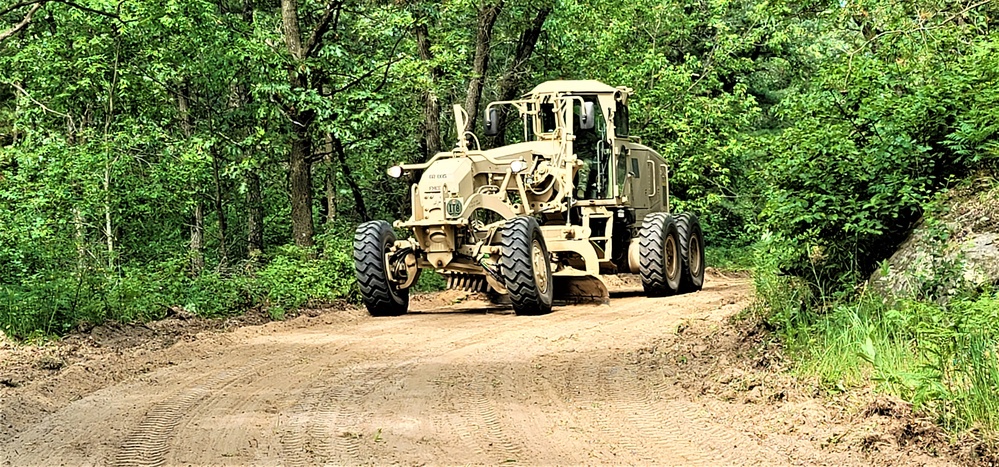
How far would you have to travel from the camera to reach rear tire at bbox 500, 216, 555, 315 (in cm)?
1355

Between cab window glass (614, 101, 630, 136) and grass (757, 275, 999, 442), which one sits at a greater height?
cab window glass (614, 101, 630, 136)

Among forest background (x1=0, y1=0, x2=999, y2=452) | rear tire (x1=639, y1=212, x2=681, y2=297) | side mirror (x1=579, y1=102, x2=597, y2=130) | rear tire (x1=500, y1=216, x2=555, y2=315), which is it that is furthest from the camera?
rear tire (x1=639, y1=212, x2=681, y2=297)

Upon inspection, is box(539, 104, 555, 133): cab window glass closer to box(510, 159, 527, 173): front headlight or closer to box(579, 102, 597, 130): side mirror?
box(579, 102, 597, 130): side mirror

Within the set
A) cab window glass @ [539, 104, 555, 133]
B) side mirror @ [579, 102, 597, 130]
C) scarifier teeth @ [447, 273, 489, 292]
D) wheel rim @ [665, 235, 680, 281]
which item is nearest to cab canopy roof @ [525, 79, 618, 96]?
cab window glass @ [539, 104, 555, 133]

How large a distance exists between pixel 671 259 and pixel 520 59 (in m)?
7.90

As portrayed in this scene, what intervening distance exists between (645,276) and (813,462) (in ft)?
35.3

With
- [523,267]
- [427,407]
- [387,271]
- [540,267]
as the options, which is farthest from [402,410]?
[387,271]

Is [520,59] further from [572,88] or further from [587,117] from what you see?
[587,117]

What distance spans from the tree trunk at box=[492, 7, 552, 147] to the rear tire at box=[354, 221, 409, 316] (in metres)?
8.28

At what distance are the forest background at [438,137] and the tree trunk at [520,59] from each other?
77mm

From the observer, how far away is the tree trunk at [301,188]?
1736cm

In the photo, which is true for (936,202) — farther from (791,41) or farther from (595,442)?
(791,41)

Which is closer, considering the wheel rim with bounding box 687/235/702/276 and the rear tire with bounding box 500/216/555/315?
the rear tire with bounding box 500/216/555/315

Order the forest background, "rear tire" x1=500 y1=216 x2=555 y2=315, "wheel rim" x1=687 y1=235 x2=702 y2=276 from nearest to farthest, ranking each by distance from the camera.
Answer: the forest background, "rear tire" x1=500 y1=216 x2=555 y2=315, "wheel rim" x1=687 y1=235 x2=702 y2=276
